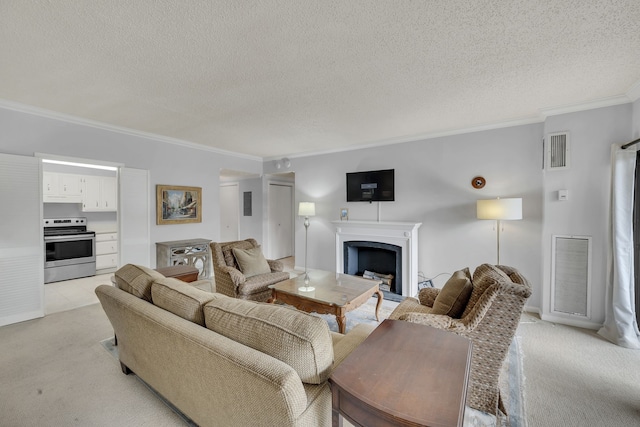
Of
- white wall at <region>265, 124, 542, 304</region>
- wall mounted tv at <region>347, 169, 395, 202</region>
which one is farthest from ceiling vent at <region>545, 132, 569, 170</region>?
wall mounted tv at <region>347, 169, 395, 202</region>

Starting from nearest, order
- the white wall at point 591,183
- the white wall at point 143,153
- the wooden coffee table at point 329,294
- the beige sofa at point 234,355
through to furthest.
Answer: the beige sofa at point 234,355 → the wooden coffee table at point 329,294 → the white wall at point 591,183 → the white wall at point 143,153

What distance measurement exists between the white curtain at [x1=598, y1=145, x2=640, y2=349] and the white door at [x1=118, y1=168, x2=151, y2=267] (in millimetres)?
5701

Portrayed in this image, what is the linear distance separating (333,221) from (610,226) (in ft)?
11.3

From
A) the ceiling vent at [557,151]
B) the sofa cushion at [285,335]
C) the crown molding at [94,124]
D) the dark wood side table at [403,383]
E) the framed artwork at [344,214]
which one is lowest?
the dark wood side table at [403,383]

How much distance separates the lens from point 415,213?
13.7 ft

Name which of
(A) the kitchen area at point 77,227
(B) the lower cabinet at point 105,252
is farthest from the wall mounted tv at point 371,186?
(B) the lower cabinet at point 105,252

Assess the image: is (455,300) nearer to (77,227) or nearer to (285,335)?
(285,335)

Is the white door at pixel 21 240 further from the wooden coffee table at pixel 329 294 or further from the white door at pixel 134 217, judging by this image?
the wooden coffee table at pixel 329 294

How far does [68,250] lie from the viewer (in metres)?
4.87

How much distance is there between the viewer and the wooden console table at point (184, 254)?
4.13m

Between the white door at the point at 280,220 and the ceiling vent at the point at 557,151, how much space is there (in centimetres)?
502

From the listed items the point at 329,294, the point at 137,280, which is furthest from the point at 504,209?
the point at 137,280

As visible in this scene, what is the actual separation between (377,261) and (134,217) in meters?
3.80

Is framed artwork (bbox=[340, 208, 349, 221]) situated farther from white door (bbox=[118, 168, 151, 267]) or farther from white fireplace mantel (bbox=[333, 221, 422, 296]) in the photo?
white door (bbox=[118, 168, 151, 267])
